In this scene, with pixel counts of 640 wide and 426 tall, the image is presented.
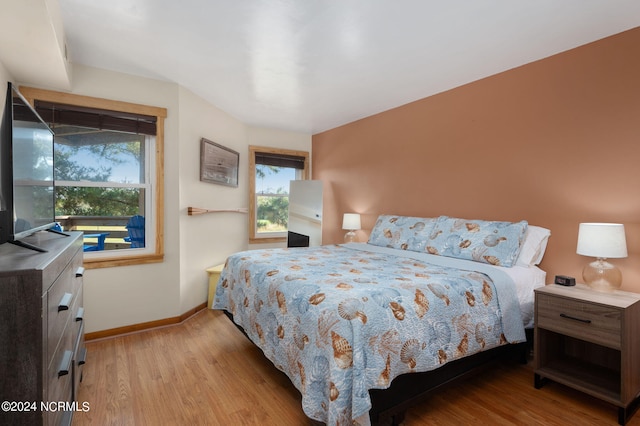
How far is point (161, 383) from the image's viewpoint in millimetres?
2164

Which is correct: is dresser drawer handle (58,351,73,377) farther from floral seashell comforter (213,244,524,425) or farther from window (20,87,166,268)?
window (20,87,166,268)

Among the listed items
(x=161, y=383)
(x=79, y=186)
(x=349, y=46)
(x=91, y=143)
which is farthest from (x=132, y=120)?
(x=161, y=383)

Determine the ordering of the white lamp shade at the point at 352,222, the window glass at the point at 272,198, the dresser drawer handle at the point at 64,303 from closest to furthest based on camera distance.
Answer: the dresser drawer handle at the point at 64,303 < the white lamp shade at the point at 352,222 < the window glass at the point at 272,198

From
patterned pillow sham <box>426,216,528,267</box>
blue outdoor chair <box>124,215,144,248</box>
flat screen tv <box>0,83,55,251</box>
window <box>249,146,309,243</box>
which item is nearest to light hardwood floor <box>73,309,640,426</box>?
patterned pillow sham <box>426,216,528,267</box>

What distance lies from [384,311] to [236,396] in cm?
120

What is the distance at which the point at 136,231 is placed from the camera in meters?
3.14

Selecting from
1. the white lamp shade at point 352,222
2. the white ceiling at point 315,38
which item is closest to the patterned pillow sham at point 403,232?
the white lamp shade at point 352,222

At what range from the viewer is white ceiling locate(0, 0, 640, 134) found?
75.2 inches

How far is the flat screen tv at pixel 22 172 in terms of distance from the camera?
1391mm

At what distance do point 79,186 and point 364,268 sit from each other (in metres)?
2.63

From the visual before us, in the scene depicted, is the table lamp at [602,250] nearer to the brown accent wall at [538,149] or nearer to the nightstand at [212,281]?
the brown accent wall at [538,149]

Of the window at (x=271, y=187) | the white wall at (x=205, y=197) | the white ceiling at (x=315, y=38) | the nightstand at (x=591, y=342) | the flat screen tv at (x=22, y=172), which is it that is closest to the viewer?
the flat screen tv at (x=22, y=172)

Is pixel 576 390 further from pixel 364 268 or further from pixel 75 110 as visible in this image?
pixel 75 110

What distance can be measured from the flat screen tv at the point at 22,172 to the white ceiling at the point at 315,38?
50 cm
